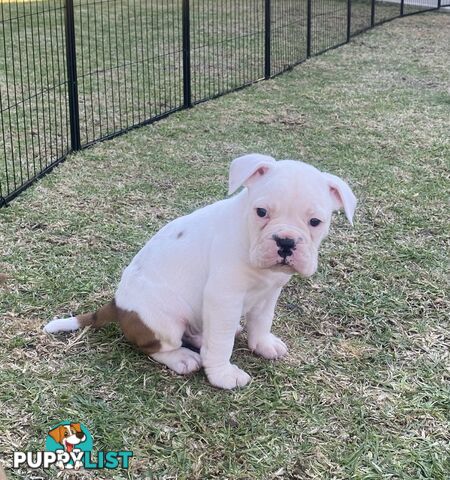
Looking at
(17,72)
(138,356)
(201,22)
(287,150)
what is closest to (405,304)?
(138,356)

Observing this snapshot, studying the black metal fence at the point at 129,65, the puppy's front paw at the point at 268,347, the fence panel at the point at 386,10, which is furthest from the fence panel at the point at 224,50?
the puppy's front paw at the point at 268,347

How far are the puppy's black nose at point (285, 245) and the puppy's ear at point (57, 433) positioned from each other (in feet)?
2.96

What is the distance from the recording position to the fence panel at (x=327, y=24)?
29.8 ft

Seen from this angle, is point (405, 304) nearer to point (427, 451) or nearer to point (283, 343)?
point (283, 343)

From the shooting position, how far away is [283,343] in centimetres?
271

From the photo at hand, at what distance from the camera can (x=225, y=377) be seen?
8.00 ft

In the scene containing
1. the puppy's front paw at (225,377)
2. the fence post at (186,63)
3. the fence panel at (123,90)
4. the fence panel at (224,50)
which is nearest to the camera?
the puppy's front paw at (225,377)

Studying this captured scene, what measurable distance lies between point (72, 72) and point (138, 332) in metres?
3.01

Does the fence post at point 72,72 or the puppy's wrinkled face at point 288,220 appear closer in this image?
the puppy's wrinkled face at point 288,220

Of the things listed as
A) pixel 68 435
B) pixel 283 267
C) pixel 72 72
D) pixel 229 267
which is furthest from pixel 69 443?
pixel 72 72

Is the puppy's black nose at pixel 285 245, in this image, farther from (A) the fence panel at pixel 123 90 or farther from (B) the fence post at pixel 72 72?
(A) the fence panel at pixel 123 90

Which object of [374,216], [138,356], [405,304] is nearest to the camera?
[138,356]

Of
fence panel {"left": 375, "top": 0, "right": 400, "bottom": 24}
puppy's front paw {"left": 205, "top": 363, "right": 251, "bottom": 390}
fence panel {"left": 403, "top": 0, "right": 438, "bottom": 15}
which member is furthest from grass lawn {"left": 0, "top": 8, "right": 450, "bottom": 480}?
fence panel {"left": 403, "top": 0, "right": 438, "bottom": 15}

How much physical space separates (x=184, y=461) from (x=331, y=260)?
1.58m
